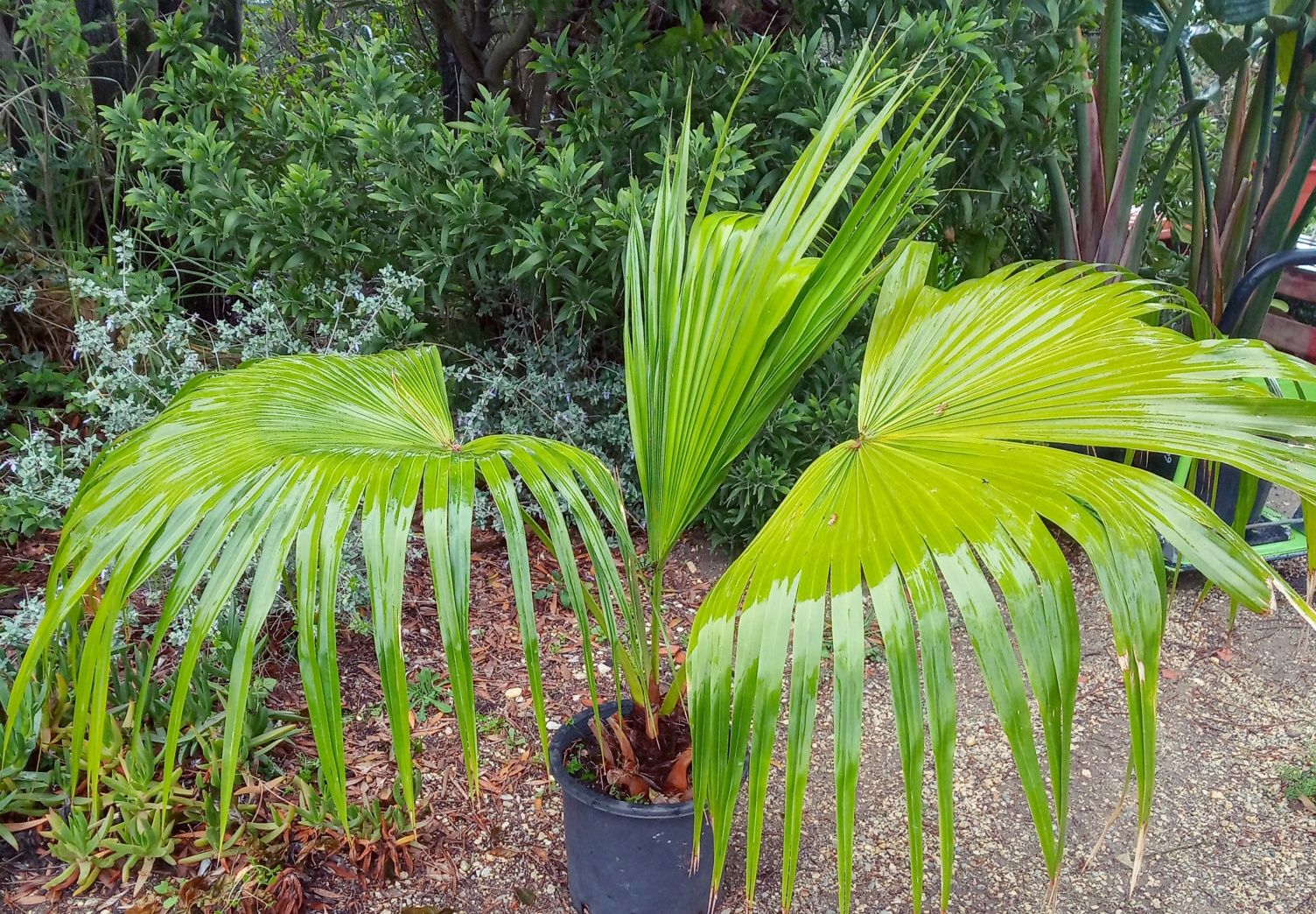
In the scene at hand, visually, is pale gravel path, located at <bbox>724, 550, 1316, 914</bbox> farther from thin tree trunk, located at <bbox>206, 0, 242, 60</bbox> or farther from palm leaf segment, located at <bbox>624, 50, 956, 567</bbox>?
thin tree trunk, located at <bbox>206, 0, 242, 60</bbox>

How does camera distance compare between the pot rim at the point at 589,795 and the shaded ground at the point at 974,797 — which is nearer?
the pot rim at the point at 589,795

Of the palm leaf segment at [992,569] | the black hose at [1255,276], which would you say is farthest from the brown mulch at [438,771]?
the black hose at [1255,276]

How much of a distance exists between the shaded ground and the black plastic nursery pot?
15 cm

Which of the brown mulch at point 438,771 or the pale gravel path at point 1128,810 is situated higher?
the brown mulch at point 438,771

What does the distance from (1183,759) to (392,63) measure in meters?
3.10

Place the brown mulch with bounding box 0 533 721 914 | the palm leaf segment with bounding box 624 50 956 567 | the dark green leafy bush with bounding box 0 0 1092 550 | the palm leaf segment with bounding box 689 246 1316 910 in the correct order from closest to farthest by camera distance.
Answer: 1. the palm leaf segment with bounding box 689 246 1316 910
2. the palm leaf segment with bounding box 624 50 956 567
3. the brown mulch with bounding box 0 533 721 914
4. the dark green leafy bush with bounding box 0 0 1092 550

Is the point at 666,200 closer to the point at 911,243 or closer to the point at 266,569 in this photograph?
the point at 911,243

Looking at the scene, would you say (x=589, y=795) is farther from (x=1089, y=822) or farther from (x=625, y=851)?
(x=1089, y=822)

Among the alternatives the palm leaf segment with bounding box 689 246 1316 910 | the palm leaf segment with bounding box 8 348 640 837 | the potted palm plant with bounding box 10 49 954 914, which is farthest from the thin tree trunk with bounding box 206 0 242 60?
the palm leaf segment with bounding box 689 246 1316 910

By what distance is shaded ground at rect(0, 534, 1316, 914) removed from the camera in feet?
5.45

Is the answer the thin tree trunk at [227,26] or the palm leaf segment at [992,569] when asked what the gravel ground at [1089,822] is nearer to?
the palm leaf segment at [992,569]

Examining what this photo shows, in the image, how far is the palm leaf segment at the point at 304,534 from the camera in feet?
2.86

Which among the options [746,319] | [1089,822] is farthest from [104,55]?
[1089,822]

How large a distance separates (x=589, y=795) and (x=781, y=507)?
67 cm
